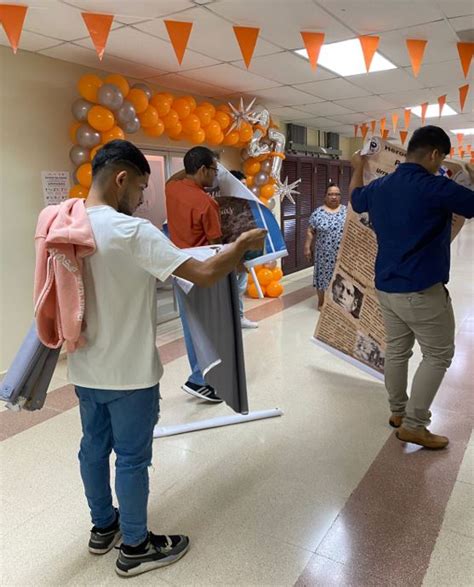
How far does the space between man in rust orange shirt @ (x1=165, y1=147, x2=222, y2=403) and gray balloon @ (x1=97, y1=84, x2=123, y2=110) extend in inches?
52.3

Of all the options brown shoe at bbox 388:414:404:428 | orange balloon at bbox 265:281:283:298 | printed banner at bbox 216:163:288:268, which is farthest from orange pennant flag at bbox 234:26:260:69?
orange balloon at bbox 265:281:283:298

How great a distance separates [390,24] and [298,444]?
2.80m

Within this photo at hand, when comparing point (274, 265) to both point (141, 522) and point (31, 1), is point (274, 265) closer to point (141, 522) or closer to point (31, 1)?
point (31, 1)

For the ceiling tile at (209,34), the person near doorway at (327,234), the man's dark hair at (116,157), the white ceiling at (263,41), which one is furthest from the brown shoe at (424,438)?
the ceiling tile at (209,34)

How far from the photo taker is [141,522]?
1574mm

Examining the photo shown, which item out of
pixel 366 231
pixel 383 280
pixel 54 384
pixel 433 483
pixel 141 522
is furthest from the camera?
pixel 54 384

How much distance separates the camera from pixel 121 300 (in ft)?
4.59

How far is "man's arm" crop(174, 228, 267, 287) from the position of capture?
1319mm

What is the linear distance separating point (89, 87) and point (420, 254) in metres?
2.81

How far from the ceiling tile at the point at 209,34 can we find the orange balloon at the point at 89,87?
69 centimetres

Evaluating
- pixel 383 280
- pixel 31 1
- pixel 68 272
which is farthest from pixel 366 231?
pixel 31 1

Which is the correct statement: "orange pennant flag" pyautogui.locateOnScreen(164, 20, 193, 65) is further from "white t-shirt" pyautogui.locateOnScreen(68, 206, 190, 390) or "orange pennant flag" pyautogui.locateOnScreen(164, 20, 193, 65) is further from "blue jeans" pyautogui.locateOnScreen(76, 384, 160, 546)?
"blue jeans" pyautogui.locateOnScreen(76, 384, 160, 546)

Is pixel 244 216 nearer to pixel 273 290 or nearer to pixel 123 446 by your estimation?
pixel 123 446

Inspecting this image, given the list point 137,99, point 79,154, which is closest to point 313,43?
point 137,99
